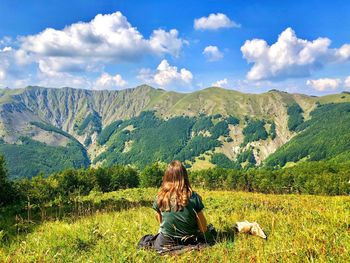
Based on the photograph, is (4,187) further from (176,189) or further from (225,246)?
(225,246)

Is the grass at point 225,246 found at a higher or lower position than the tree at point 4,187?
higher

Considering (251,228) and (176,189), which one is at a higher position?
(176,189)

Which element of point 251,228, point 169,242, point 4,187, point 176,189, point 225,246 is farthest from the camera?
point 4,187

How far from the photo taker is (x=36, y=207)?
64.1 feet

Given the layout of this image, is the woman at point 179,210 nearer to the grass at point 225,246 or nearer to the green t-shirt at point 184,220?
the green t-shirt at point 184,220

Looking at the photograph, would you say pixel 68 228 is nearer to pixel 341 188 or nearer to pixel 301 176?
pixel 341 188

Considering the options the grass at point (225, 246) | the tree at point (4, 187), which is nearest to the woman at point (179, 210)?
the grass at point (225, 246)

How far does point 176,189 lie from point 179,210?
1.71 feet

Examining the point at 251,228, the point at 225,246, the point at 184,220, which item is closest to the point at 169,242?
the point at 184,220

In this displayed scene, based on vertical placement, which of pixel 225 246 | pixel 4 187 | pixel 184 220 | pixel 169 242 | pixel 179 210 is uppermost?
pixel 179 210

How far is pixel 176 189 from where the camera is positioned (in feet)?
26.5

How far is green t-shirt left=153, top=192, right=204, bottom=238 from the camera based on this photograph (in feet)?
26.3

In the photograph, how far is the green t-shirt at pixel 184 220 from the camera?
315 inches

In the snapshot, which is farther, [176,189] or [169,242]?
[176,189]
